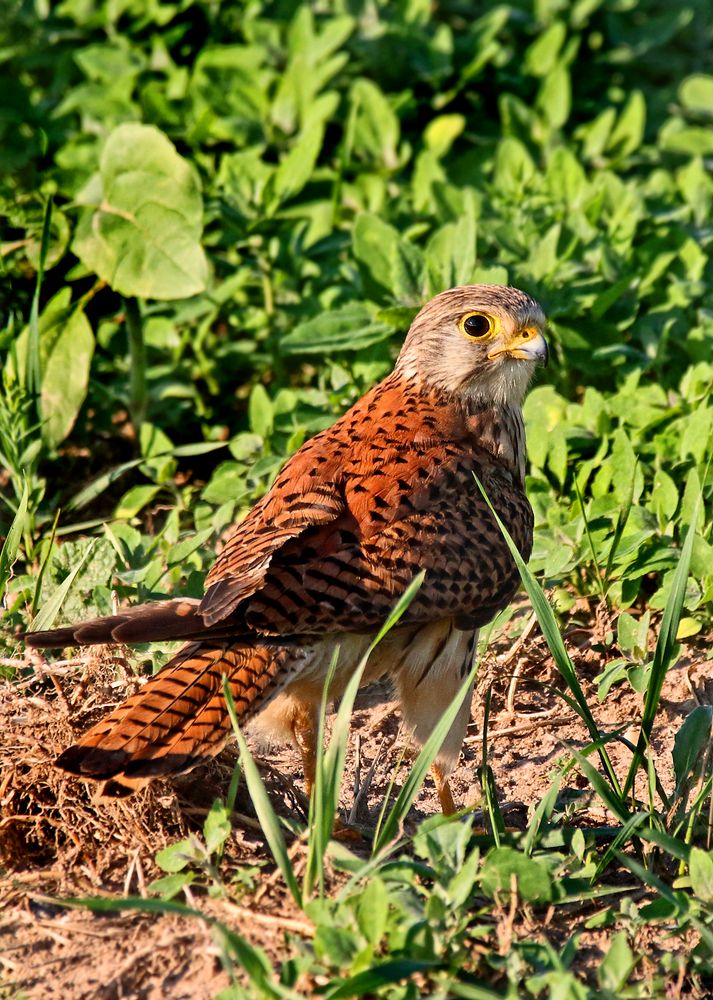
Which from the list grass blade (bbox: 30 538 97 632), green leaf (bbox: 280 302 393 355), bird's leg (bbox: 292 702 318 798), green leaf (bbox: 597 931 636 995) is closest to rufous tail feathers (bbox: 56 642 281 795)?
bird's leg (bbox: 292 702 318 798)

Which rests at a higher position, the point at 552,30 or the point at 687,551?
the point at 552,30

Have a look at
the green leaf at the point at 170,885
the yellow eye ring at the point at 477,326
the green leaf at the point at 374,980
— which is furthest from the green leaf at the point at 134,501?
the green leaf at the point at 374,980

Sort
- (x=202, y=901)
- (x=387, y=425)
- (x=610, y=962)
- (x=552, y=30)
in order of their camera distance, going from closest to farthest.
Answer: (x=610, y=962) < (x=202, y=901) < (x=387, y=425) < (x=552, y=30)

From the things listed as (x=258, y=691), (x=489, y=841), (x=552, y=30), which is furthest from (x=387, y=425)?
(x=552, y=30)

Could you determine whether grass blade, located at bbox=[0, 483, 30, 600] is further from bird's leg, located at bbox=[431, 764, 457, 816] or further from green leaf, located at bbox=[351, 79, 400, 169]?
green leaf, located at bbox=[351, 79, 400, 169]

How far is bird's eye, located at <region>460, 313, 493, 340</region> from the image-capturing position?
5.28 metres

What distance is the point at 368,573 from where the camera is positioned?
438cm

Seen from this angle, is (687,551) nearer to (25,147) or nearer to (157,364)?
(157,364)

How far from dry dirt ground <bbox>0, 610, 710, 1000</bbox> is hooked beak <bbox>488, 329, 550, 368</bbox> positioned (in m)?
1.06

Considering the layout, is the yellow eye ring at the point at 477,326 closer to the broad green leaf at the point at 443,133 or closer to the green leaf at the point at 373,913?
the green leaf at the point at 373,913

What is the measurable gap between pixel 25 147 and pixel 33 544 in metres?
2.29

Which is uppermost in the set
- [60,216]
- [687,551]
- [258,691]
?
[60,216]

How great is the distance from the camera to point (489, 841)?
4094mm

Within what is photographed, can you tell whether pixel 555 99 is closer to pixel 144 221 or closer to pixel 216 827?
pixel 144 221
